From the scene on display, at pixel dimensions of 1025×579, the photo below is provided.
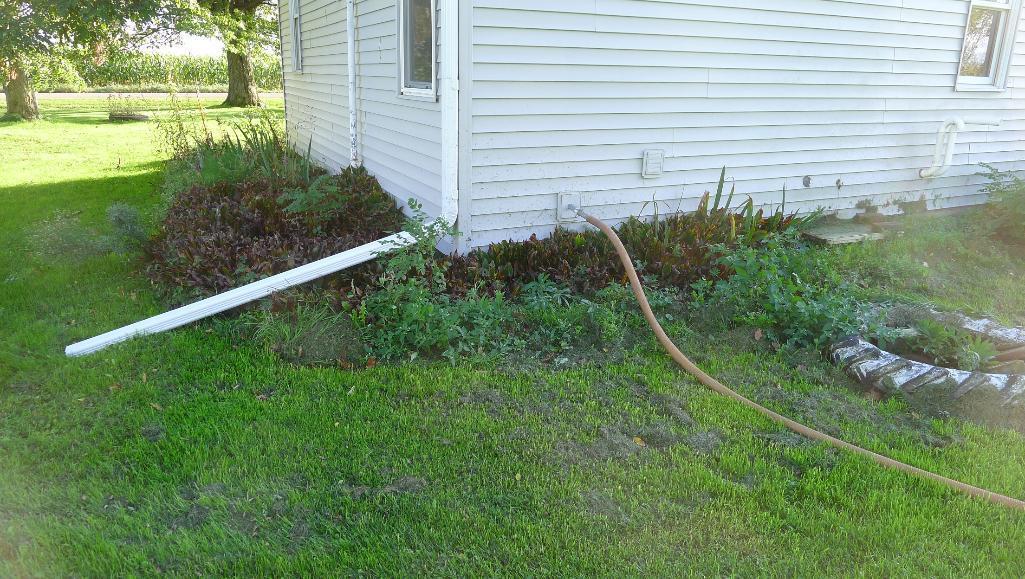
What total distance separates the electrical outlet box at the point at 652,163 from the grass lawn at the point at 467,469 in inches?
70.2

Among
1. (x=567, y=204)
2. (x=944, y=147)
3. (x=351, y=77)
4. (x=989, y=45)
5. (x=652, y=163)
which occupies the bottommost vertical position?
(x=567, y=204)

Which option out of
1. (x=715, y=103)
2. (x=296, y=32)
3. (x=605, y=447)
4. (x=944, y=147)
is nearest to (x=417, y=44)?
(x=715, y=103)

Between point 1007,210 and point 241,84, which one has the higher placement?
point 241,84

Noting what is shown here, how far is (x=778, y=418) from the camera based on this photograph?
345 cm

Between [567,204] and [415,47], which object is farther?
[415,47]

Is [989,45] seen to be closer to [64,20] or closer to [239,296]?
[239,296]

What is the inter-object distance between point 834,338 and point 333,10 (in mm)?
6406

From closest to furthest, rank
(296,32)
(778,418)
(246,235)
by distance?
(778,418), (246,235), (296,32)

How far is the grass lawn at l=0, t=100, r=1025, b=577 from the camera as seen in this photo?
249 centimetres

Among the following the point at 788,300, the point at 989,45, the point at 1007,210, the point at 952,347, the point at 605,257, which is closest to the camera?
the point at 952,347

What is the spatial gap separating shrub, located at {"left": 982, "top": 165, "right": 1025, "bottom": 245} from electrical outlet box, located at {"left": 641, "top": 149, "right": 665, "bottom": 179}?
3568 mm

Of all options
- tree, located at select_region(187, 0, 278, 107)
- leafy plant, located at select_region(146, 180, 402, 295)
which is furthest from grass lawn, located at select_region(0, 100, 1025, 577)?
tree, located at select_region(187, 0, 278, 107)

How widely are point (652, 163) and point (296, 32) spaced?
657cm

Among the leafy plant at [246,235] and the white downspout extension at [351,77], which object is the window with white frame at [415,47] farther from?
the white downspout extension at [351,77]
